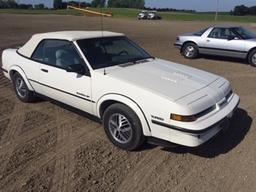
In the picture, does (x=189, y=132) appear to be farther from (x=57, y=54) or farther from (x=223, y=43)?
(x=223, y=43)

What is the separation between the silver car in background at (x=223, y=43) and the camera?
35.9 feet

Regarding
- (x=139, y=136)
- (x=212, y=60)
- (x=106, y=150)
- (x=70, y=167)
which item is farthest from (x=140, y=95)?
(x=212, y=60)

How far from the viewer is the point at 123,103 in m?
4.35

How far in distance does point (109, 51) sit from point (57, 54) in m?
0.85

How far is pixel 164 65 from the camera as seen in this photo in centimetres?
528

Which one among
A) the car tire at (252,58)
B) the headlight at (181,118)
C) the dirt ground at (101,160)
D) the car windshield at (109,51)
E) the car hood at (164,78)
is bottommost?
the dirt ground at (101,160)

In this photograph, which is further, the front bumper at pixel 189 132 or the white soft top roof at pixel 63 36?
the white soft top roof at pixel 63 36

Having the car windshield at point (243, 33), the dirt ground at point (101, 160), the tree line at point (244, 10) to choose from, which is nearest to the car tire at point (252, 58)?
the car windshield at point (243, 33)

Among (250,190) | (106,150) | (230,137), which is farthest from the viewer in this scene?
(230,137)

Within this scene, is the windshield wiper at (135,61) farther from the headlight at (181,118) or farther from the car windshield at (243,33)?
the car windshield at (243,33)

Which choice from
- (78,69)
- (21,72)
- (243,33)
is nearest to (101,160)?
(78,69)

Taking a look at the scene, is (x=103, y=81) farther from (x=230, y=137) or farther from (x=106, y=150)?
(x=230, y=137)

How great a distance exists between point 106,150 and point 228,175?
1.62m

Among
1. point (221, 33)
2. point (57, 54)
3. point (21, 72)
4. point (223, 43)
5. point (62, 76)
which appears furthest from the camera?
point (221, 33)
